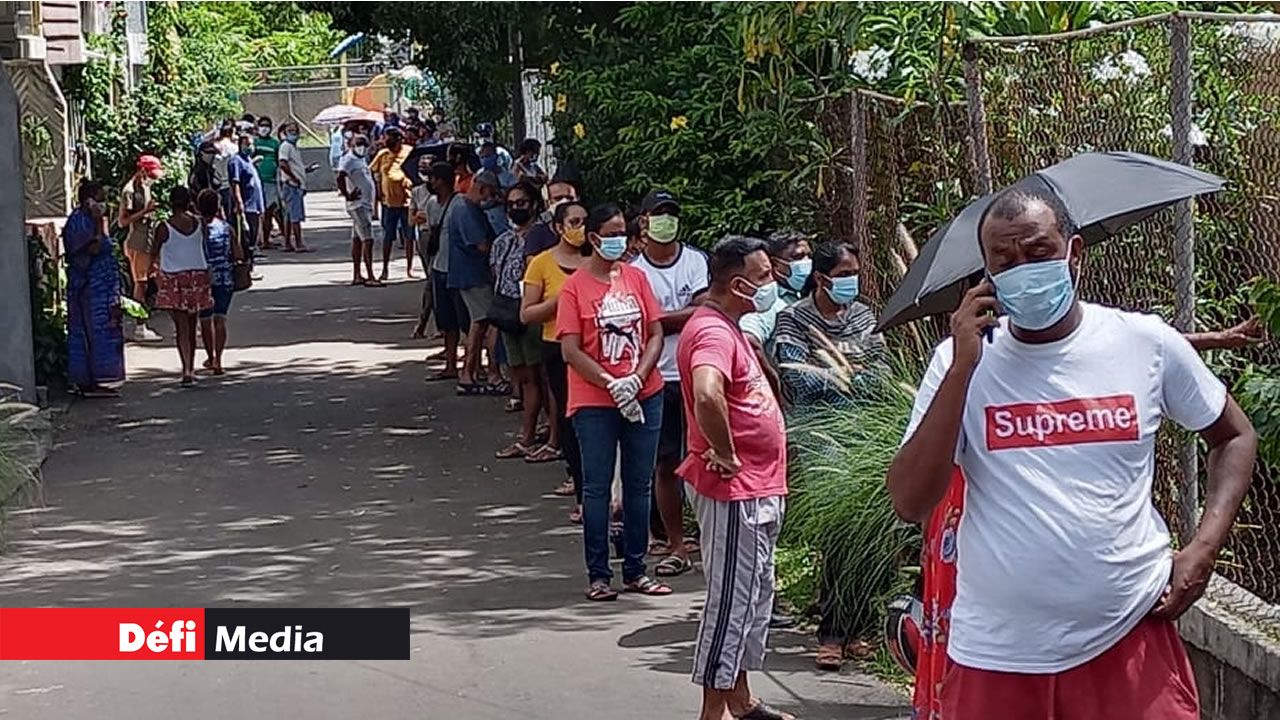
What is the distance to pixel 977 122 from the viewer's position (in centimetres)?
754

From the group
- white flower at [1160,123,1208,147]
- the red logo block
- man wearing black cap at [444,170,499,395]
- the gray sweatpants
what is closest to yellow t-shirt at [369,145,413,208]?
man wearing black cap at [444,170,499,395]

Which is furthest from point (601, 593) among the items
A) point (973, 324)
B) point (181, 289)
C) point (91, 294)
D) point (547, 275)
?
point (181, 289)

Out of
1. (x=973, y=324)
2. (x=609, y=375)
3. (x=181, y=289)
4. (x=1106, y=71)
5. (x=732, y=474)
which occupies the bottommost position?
(x=181, y=289)

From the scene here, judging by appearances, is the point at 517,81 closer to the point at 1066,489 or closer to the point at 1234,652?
the point at 1234,652

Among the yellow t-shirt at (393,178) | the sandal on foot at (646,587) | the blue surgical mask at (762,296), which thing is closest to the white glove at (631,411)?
the sandal on foot at (646,587)

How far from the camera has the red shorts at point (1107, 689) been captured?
408cm

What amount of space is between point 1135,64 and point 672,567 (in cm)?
340

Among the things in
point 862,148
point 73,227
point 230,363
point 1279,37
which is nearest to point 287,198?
point 230,363

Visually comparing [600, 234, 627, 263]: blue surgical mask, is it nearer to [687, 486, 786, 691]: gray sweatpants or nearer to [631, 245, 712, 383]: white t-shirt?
[631, 245, 712, 383]: white t-shirt

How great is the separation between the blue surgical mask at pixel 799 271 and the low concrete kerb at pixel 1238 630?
2542 mm

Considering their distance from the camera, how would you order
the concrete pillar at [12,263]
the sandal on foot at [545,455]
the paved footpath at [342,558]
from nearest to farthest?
the paved footpath at [342,558], the sandal on foot at [545,455], the concrete pillar at [12,263]

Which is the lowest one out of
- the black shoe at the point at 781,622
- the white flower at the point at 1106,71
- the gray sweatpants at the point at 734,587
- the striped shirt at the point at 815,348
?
the black shoe at the point at 781,622

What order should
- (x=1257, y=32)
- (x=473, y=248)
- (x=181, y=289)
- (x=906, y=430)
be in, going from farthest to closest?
(x=181, y=289), (x=473, y=248), (x=1257, y=32), (x=906, y=430)

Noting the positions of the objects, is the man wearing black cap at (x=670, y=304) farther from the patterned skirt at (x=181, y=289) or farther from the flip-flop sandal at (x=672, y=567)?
the patterned skirt at (x=181, y=289)
